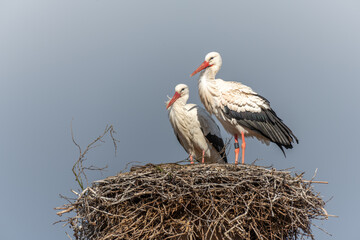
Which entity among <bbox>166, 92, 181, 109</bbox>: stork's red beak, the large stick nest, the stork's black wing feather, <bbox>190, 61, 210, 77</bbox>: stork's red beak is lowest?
the large stick nest

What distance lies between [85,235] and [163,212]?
1.04 meters

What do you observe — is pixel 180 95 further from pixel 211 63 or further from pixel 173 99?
pixel 211 63

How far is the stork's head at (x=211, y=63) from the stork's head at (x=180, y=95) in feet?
1.37

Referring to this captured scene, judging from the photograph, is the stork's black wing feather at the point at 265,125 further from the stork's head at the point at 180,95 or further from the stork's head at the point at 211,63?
the stork's head at the point at 180,95

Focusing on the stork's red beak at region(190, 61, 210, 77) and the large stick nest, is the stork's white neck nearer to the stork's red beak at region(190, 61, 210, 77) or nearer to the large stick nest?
the stork's red beak at region(190, 61, 210, 77)

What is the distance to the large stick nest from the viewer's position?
652cm

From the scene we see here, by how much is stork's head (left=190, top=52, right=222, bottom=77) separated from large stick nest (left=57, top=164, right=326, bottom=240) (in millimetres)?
2563

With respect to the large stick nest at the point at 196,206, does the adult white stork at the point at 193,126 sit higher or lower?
higher

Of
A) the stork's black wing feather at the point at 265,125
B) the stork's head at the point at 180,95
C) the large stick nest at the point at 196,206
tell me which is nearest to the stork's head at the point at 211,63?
the stork's head at the point at 180,95

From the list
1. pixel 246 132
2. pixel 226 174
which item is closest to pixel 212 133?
pixel 246 132

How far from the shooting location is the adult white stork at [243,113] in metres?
8.55

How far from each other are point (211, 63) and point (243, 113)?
3.63 feet

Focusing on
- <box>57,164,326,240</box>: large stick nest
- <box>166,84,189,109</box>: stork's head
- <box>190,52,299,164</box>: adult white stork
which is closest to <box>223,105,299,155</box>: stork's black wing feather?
<box>190,52,299,164</box>: adult white stork

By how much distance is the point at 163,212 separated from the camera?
655 cm
